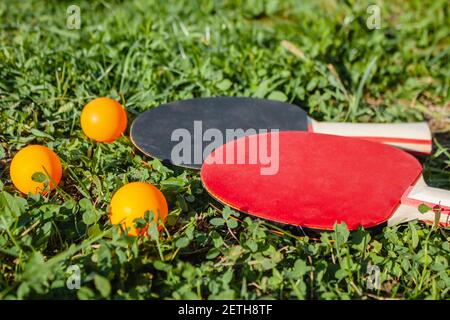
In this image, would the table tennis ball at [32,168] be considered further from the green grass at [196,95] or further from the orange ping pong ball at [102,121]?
the orange ping pong ball at [102,121]

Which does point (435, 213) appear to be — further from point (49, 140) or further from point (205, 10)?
point (205, 10)

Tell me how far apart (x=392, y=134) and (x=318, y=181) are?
76 centimetres

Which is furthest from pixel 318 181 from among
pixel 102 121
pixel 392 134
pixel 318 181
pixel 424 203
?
pixel 102 121

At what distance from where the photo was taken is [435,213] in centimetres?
248

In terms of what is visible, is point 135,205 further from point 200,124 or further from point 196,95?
point 196,95

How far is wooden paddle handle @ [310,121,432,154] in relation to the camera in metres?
3.12

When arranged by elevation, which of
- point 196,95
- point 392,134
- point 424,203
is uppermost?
point 196,95

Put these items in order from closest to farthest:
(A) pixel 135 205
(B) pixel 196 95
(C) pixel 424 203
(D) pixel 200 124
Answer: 1. (A) pixel 135 205
2. (C) pixel 424 203
3. (D) pixel 200 124
4. (B) pixel 196 95

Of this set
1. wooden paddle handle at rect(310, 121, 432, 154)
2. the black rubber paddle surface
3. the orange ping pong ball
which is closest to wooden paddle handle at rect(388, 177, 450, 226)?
wooden paddle handle at rect(310, 121, 432, 154)

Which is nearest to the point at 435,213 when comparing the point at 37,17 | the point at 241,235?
the point at 241,235

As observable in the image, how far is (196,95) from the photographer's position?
12.0 feet
